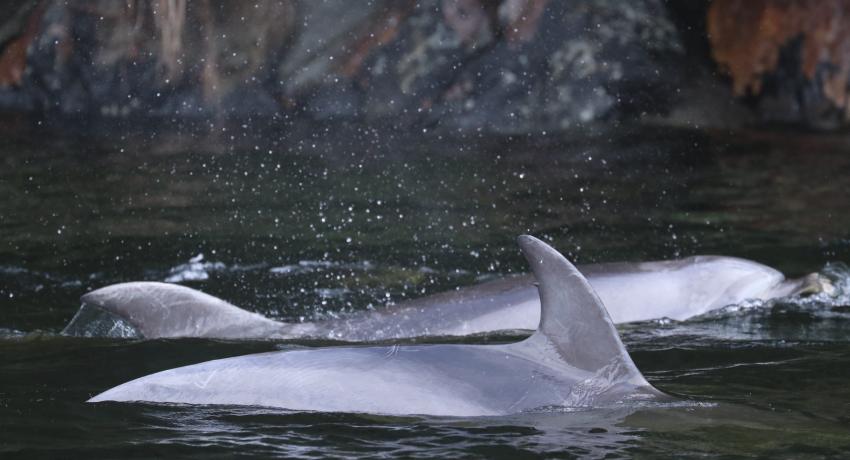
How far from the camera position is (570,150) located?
17281 millimetres

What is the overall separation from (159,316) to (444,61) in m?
13.7

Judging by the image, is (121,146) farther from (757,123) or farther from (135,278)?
(757,123)

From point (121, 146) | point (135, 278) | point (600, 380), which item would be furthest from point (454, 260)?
point (121, 146)

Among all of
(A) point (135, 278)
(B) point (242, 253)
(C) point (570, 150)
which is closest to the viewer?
(A) point (135, 278)

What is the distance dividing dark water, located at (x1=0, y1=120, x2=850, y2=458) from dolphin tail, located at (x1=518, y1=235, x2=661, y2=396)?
0.19 m

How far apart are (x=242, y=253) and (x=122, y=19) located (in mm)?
12412

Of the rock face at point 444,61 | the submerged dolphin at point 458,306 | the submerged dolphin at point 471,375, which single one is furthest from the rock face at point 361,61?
the submerged dolphin at point 471,375

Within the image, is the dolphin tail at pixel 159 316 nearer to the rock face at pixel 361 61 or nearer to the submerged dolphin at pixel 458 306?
the submerged dolphin at pixel 458 306

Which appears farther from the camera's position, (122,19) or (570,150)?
(122,19)

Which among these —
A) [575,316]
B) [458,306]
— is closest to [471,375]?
[575,316]

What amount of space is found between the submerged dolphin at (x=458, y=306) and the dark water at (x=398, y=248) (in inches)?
8.1

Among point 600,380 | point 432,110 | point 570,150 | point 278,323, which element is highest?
point 432,110

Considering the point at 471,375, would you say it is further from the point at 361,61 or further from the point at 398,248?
the point at 361,61

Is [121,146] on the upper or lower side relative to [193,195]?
upper
